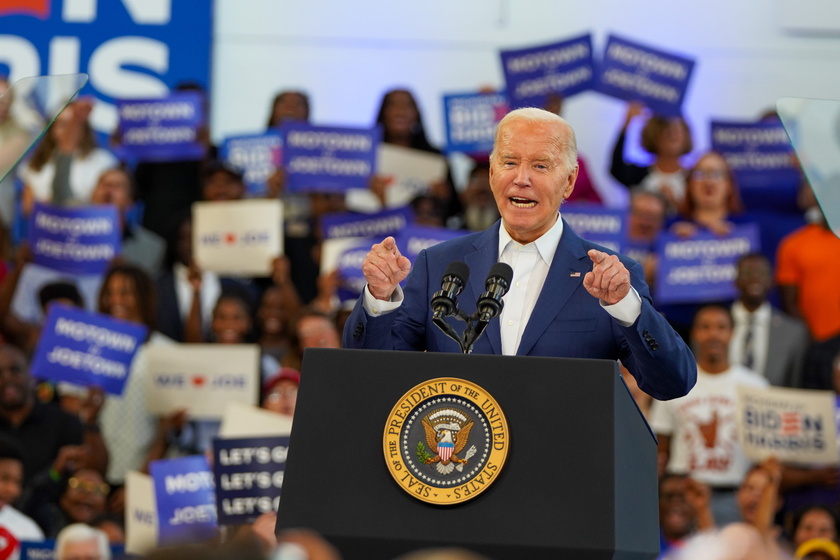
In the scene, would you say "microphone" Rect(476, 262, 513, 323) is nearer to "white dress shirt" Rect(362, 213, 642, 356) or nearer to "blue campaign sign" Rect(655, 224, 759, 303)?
"white dress shirt" Rect(362, 213, 642, 356)

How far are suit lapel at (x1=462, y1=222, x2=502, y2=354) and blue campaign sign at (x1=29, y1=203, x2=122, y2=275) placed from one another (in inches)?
158

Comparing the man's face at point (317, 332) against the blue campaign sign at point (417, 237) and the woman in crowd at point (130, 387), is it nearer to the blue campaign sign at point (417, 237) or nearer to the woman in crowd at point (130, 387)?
the blue campaign sign at point (417, 237)

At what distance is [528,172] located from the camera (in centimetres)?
251

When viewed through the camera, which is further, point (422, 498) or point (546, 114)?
point (546, 114)

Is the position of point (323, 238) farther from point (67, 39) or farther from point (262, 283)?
point (67, 39)

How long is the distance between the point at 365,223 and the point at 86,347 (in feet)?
4.99

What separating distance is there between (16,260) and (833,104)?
16.0ft

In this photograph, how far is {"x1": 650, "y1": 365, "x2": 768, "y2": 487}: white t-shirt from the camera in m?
5.63

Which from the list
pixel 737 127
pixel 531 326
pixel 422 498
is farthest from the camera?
pixel 737 127

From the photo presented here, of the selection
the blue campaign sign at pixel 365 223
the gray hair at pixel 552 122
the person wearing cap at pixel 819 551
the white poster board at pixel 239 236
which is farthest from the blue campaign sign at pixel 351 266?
the gray hair at pixel 552 122

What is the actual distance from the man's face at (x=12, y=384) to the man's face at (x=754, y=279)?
3.30 m

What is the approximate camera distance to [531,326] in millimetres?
2514

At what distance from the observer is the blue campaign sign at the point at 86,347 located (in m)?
5.84

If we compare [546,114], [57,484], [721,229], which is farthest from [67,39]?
[546,114]
